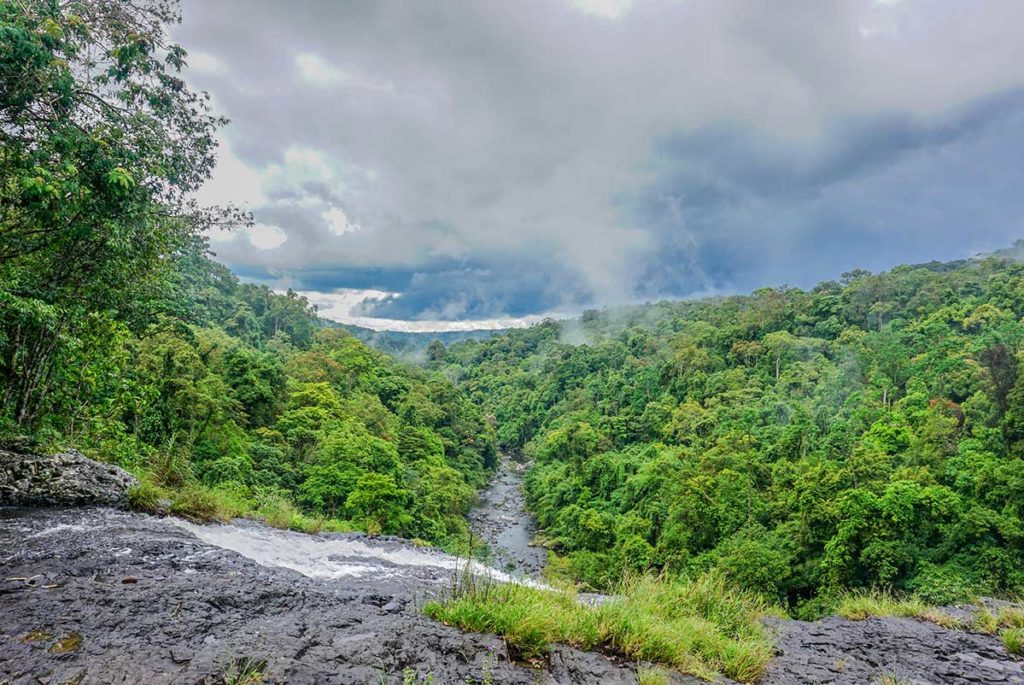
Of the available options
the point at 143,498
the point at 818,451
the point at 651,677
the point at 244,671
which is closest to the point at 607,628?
the point at 651,677

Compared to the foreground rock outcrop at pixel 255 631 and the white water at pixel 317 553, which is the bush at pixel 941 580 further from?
the white water at pixel 317 553

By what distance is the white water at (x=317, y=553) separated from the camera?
8.29 metres

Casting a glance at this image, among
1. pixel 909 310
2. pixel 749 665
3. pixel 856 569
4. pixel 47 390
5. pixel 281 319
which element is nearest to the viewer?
pixel 749 665

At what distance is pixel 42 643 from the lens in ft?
12.7

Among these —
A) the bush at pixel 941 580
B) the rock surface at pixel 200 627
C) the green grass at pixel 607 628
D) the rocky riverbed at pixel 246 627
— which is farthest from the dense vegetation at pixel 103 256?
→ the bush at pixel 941 580

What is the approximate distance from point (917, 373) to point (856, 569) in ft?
87.4

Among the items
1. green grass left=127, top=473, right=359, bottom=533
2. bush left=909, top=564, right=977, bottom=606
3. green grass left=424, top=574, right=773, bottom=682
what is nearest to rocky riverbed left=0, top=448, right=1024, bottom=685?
green grass left=424, top=574, right=773, bottom=682

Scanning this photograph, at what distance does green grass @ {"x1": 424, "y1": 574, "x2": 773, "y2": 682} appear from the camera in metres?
4.62

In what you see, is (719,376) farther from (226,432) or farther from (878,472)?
(226,432)

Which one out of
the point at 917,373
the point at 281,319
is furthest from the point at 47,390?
the point at 281,319

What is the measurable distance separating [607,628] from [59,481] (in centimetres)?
934

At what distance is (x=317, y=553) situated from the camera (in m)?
9.52

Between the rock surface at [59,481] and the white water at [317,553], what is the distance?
124 cm

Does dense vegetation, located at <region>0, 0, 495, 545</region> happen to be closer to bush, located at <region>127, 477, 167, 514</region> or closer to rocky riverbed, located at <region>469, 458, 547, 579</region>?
bush, located at <region>127, 477, 167, 514</region>
